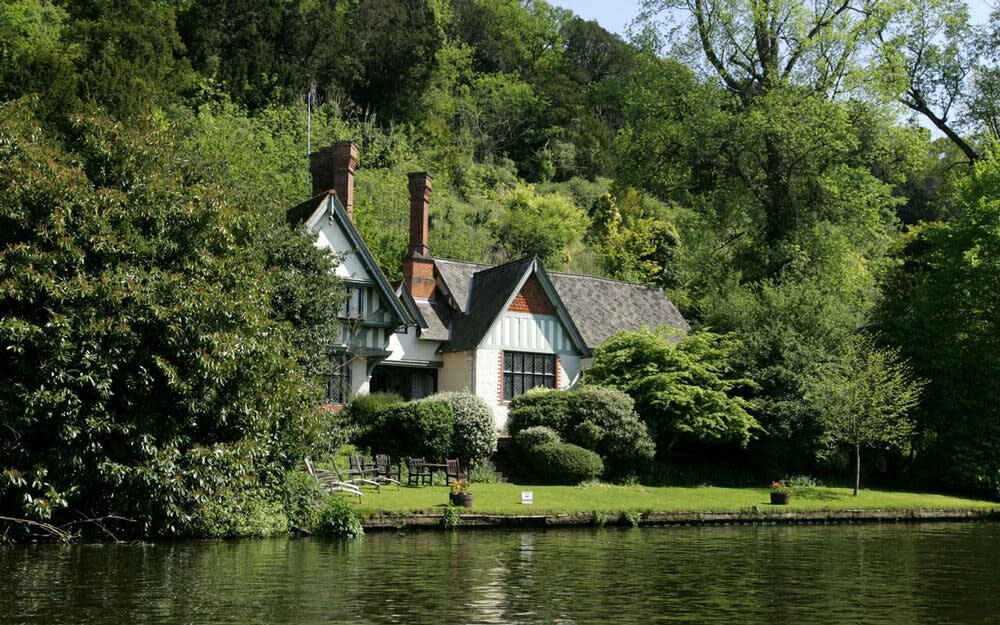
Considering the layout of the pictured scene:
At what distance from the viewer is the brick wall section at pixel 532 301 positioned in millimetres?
41412

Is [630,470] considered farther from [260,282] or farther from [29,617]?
[29,617]

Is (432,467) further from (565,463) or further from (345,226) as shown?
(345,226)

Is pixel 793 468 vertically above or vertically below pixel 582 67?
below

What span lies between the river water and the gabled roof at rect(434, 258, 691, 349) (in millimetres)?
20255

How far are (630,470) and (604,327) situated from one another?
1040 centimetres

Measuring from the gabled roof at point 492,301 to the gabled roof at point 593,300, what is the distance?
7 cm

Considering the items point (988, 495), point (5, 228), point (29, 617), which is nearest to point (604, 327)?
point (988, 495)

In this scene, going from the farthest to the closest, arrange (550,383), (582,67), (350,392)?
(582,67) < (550,383) < (350,392)

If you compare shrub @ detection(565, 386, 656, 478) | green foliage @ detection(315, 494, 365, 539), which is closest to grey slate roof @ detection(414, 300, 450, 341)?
shrub @ detection(565, 386, 656, 478)

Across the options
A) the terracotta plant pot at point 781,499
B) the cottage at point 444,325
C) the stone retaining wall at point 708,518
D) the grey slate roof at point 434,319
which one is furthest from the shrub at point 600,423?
the stone retaining wall at point 708,518

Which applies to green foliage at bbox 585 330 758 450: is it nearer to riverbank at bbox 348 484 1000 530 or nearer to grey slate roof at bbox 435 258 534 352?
riverbank at bbox 348 484 1000 530

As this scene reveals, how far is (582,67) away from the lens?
3814 inches

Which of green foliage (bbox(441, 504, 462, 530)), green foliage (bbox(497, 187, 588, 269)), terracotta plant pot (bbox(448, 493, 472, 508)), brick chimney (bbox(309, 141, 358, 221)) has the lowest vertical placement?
green foliage (bbox(441, 504, 462, 530))

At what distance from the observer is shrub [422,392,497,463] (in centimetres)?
3450
